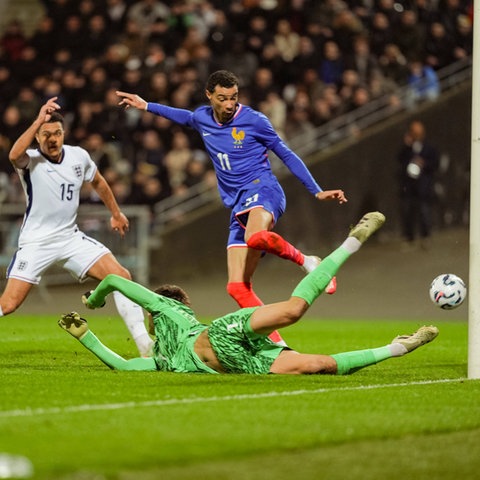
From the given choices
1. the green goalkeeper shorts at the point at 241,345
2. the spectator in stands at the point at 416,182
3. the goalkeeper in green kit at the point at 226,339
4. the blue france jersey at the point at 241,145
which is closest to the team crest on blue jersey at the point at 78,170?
the blue france jersey at the point at 241,145

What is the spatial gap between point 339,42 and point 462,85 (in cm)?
263

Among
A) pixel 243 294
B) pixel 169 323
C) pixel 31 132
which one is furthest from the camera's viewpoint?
pixel 243 294

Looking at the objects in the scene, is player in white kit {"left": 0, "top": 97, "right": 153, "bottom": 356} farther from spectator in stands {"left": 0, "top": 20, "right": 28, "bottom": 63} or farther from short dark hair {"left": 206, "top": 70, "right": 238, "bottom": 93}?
spectator in stands {"left": 0, "top": 20, "right": 28, "bottom": 63}

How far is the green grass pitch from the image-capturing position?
232 inches

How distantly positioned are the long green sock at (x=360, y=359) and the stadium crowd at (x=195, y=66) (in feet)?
38.8

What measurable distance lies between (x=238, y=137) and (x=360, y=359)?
2.75 m

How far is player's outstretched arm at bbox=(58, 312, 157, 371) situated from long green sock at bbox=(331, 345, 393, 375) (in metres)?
1.49

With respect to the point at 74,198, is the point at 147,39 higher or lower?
higher

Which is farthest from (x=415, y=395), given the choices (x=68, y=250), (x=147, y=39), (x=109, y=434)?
(x=147, y=39)

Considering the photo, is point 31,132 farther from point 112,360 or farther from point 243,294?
point 243,294

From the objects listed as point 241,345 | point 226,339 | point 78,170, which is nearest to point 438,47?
point 78,170

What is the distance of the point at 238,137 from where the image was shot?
37.4 feet

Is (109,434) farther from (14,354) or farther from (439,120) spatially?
(439,120)

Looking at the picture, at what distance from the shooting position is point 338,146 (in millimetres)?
23109
